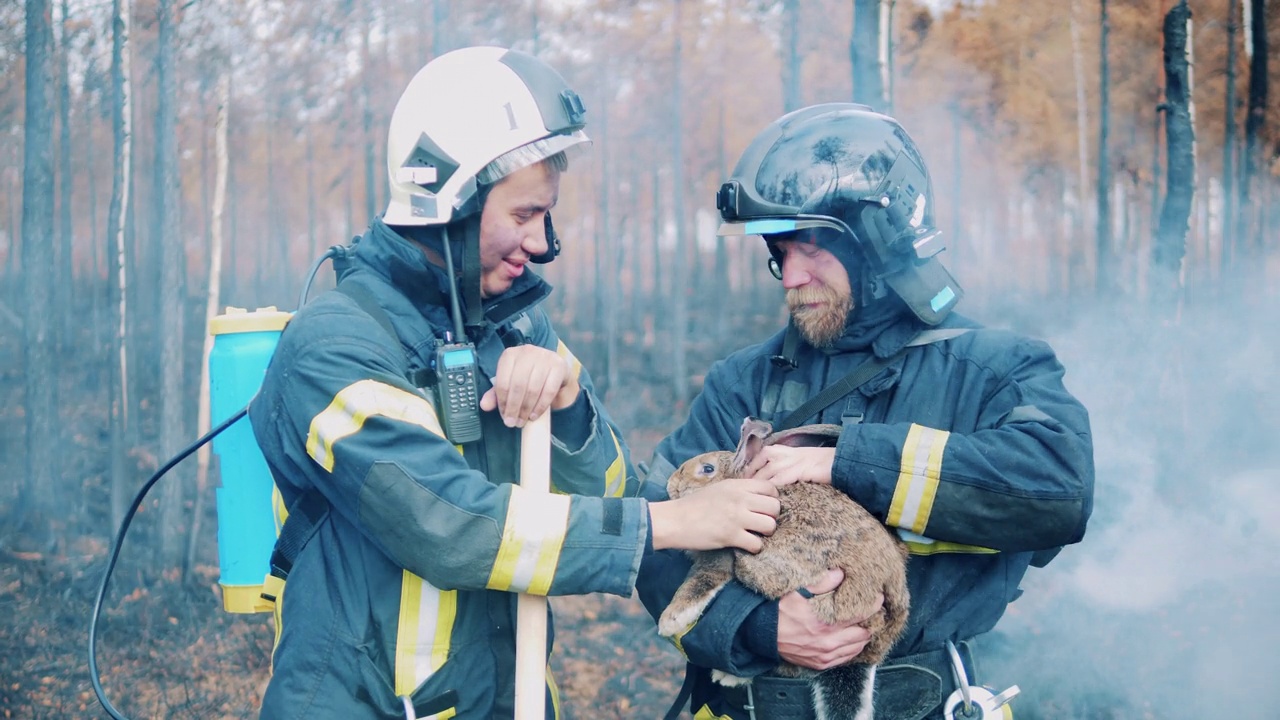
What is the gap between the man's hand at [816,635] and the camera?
229 cm

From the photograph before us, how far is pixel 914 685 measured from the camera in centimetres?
242

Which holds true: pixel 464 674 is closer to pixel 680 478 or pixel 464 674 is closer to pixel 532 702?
pixel 532 702

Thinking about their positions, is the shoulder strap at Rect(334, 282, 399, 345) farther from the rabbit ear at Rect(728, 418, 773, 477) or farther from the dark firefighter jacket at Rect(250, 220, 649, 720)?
the rabbit ear at Rect(728, 418, 773, 477)

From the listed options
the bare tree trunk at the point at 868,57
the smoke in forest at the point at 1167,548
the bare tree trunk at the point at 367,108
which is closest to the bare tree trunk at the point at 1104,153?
the smoke in forest at the point at 1167,548

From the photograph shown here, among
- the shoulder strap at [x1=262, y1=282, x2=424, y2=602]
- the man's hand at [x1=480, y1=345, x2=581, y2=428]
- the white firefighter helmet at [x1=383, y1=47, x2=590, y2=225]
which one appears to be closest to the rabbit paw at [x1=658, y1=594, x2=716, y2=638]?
the man's hand at [x1=480, y1=345, x2=581, y2=428]

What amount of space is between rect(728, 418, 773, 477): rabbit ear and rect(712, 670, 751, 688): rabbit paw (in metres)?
0.60

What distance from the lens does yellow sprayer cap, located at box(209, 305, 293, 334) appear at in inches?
102

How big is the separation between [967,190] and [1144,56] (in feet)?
68.6

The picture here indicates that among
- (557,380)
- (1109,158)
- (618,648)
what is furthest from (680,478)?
(1109,158)

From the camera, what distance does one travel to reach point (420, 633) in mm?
2307

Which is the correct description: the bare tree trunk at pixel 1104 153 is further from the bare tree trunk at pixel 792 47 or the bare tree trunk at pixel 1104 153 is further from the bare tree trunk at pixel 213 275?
the bare tree trunk at pixel 213 275

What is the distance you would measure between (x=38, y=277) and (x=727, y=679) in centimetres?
1081

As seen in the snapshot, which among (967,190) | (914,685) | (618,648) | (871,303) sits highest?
(967,190)

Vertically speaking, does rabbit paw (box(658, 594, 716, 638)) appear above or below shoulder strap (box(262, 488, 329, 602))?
below
